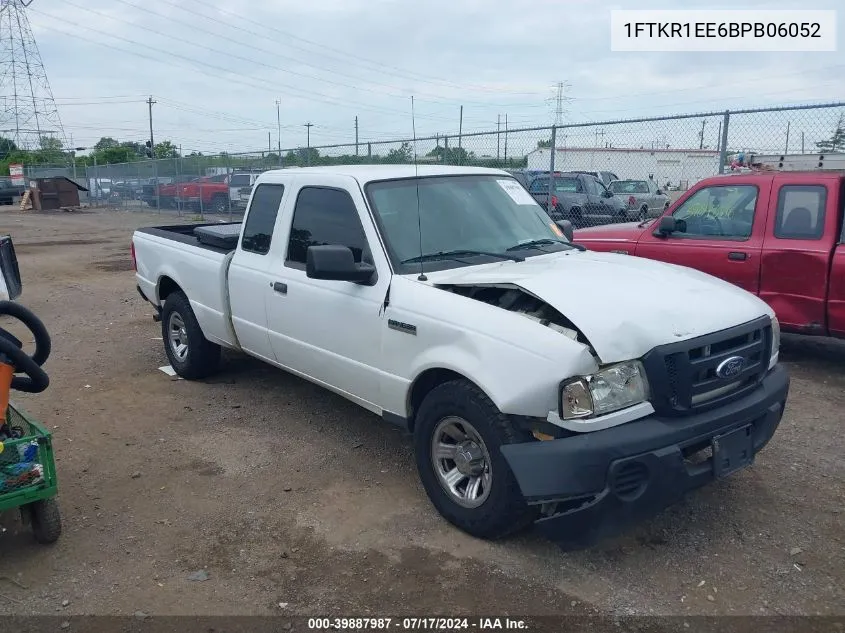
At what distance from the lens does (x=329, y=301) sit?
4.45 metres

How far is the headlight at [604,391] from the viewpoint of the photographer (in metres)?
3.17

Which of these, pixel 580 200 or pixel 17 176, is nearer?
pixel 580 200

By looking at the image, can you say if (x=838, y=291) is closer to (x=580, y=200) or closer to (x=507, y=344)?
(x=507, y=344)

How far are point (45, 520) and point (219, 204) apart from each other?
883 inches

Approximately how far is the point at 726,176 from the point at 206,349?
517 centimetres

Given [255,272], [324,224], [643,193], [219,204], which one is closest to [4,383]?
[255,272]

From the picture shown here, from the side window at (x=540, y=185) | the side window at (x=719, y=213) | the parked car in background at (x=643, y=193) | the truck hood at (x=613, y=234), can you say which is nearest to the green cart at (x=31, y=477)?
the truck hood at (x=613, y=234)

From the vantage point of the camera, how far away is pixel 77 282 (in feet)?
40.2

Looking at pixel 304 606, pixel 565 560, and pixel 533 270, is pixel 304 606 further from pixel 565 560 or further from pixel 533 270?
pixel 533 270

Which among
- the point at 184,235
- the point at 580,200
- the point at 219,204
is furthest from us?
the point at 219,204

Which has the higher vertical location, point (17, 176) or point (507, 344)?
point (17, 176)

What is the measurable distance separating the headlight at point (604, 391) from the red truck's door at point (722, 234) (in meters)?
3.90

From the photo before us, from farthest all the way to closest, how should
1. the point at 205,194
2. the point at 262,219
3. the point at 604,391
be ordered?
the point at 205,194, the point at 262,219, the point at 604,391

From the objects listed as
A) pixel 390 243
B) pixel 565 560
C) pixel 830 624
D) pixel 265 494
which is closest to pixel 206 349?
pixel 265 494
